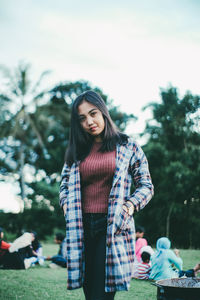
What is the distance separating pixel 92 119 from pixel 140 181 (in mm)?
570

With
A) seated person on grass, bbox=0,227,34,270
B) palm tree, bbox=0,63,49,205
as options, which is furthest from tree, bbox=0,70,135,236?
seated person on grass, bbox=0,227,34,270

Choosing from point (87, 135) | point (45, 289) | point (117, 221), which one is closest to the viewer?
point (117, 221)

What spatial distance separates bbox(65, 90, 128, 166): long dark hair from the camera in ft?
7.49

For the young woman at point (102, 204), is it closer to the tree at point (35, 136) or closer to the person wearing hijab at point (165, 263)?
the person wearing hijab at point (165, 263)

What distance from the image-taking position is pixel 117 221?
6.31 feet

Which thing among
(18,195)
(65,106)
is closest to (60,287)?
(18,195)

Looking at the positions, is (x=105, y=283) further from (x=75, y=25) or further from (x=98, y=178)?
(x=75, y=25)

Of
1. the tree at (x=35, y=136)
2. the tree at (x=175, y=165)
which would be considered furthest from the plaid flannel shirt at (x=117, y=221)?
the tree at (x=35, y=136)

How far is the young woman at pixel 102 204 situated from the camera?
193 cm

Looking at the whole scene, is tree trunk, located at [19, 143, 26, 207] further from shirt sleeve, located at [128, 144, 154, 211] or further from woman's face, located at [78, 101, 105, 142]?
shirt sleeve, located at [128, 144, 154, 211]

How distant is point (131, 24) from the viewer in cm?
861

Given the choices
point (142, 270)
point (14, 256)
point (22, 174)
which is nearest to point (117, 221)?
point (142, 270)

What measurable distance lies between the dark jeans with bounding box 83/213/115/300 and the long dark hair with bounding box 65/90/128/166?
0.49m

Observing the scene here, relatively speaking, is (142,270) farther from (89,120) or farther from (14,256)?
(89,120)
